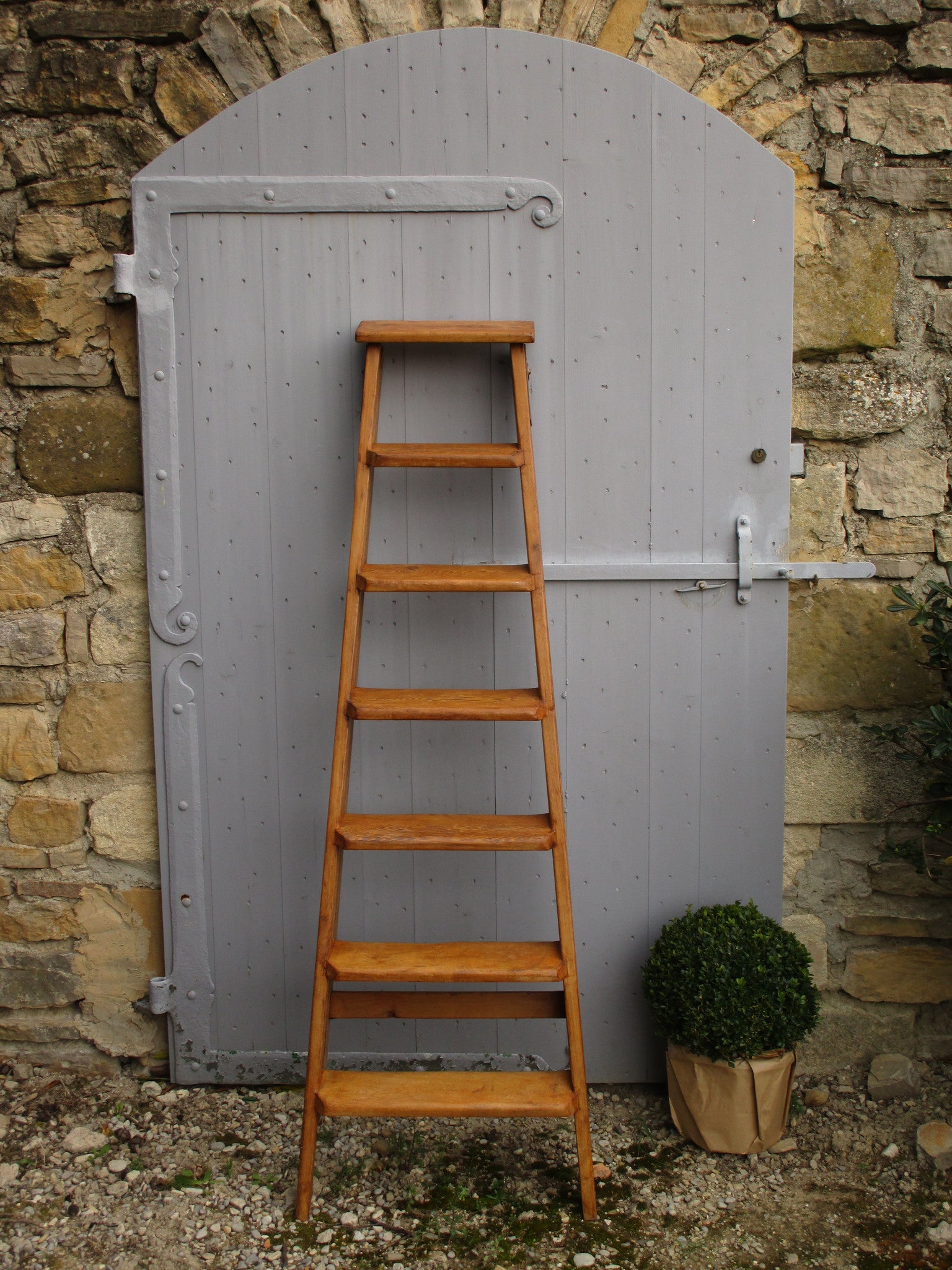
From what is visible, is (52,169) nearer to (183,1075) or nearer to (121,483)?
(121,483)

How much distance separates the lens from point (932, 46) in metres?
2.14

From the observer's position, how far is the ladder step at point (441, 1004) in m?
2.14

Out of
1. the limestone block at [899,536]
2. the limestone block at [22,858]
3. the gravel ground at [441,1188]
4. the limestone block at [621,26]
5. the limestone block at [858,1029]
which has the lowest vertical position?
the gravel ground at [441,1188]

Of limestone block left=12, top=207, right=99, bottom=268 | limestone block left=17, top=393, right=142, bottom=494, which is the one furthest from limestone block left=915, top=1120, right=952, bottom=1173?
limestone block left=12, top=207, right=99, bottom=268

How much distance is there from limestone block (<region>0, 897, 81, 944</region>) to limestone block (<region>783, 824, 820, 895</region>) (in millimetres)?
1792

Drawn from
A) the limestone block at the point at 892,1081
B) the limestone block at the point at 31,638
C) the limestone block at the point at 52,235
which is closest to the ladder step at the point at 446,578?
the limestone block at the point at 31,638

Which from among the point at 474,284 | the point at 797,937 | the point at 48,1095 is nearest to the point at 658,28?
the point at 474,284

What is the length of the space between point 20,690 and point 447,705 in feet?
3.68

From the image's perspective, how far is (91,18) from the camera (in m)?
2.14

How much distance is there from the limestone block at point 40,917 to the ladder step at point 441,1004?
2.46ft

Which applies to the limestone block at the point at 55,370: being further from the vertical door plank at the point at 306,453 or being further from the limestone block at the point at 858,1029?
the limestone block at the point at 858,1029

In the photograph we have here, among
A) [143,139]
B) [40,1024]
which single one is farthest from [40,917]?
[143,139]

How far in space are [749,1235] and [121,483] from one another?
7.11ft

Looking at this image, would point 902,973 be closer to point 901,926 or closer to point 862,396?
point 901,926
